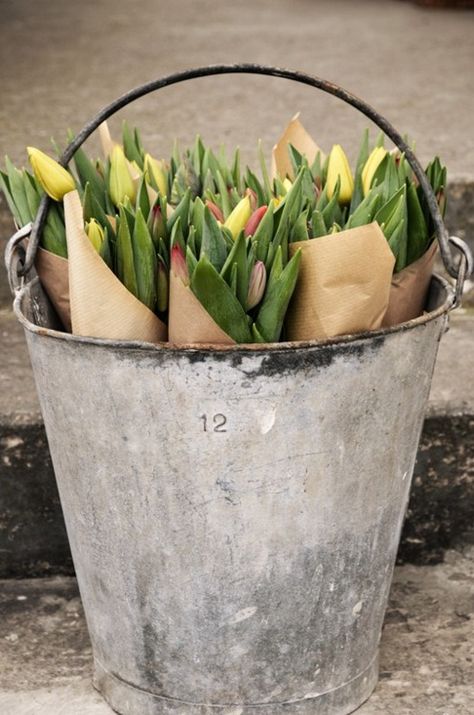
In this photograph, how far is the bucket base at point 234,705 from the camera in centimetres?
123

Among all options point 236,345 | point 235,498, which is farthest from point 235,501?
point 236,345

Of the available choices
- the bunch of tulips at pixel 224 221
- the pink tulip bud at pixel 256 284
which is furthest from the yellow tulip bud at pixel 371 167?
the pink tulip bud at pixel 256 284

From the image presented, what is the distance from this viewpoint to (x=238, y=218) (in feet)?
3.60

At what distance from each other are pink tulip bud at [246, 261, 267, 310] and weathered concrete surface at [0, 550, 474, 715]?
0.55 metres

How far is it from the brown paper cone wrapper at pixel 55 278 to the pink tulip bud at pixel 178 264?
0.16 metres

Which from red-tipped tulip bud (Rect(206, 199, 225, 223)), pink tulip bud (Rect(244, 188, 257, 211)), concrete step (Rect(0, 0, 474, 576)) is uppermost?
red-tipped tulip bud (Rect(206, 199, 225, 223))

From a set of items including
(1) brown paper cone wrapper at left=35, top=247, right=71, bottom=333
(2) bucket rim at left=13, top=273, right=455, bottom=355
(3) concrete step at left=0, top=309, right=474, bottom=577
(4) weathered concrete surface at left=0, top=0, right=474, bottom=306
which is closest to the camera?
(2) bucket rim at left=13, top=273, right=455, bottom=355

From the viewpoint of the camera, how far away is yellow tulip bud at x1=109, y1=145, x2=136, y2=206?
3.86ft

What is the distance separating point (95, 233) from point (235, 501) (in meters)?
0.32

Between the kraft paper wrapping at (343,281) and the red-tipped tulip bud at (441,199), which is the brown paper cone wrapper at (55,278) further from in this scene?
the red-tipped tulip bud at (441,199)

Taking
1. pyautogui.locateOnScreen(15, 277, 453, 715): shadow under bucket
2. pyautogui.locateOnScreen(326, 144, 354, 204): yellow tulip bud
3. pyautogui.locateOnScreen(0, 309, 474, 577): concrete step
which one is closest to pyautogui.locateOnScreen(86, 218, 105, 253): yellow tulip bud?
pyautogui.locateOnScreen(15, 277, 453, 715): shadow under bucket

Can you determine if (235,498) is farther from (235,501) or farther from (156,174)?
(156,174)

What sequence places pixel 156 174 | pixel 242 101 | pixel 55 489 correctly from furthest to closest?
pixel 242 101, pixel 55 489, pixel 156 174

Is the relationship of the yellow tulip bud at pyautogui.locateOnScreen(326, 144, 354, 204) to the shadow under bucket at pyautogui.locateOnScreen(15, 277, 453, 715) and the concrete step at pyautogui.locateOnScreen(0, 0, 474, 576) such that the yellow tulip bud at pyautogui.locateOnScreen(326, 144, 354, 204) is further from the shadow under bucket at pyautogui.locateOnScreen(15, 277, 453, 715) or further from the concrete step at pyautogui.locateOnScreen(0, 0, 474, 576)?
the concrete step at pyautogui.locateOnScreen(0, 0, 474, 576)
